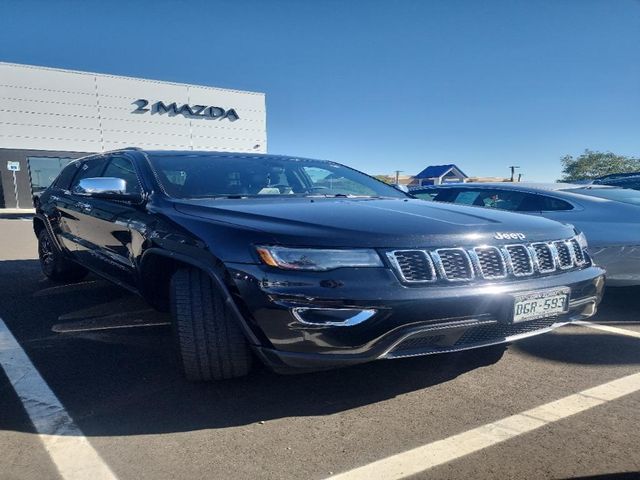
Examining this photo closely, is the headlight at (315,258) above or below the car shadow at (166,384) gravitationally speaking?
above

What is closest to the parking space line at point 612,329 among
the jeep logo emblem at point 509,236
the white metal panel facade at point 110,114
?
the jeep logo emblem at point 509,236

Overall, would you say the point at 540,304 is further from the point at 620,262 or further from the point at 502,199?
the point at 502,199

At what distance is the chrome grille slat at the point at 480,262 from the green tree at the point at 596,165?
46339 millimetres

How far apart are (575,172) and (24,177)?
4741 centimetres

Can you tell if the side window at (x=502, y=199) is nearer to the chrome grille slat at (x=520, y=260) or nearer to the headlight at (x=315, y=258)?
the chrome grille slat at (x=520, y=260)

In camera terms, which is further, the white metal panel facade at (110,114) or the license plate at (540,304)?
the white metal panel facade at (110,114)

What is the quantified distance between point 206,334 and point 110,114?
90.3ft

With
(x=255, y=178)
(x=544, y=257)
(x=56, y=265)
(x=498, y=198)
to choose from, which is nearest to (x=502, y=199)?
(x=498, y=198)

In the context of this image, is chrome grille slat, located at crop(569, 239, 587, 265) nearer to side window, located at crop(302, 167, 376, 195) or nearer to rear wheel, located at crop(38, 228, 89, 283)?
side window, located at crop(302, 167, 376, 195)

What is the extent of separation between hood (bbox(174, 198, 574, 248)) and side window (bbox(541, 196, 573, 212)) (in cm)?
180

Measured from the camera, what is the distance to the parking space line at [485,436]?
196 centimetres

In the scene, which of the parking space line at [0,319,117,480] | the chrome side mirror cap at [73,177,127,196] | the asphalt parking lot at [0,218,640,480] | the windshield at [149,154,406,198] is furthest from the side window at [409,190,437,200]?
the parking space line at [0,319,117,480]

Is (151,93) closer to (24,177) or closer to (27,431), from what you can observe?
(24,177)

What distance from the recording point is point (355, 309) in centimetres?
211
